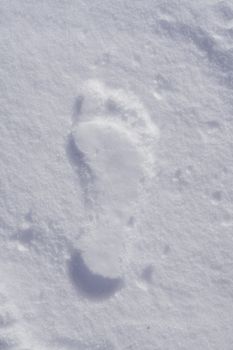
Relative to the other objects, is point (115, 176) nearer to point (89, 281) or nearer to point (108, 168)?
point (108, 168)

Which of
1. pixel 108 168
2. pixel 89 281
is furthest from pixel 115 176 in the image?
pixel 89 281

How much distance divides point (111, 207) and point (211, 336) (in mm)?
456

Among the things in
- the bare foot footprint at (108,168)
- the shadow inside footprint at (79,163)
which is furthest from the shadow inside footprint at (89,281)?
the shadow inside footprint at (79,163)

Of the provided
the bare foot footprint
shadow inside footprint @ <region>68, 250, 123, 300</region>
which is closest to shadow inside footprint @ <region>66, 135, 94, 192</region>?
the bare foot footprint

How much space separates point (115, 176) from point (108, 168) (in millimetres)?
30

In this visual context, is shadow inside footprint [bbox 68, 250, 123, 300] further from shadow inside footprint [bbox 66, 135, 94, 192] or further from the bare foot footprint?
shadow inside footprint [bbox 66, 135, 94, 192]

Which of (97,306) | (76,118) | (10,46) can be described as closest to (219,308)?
(97,306)

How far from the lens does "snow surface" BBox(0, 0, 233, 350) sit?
5.21ft

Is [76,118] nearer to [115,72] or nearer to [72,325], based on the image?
[115,72]

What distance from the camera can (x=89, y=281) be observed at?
5.27 feet

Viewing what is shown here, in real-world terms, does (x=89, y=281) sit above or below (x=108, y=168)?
below

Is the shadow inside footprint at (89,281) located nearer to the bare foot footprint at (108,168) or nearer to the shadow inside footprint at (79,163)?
the bare foot footprint at (108,168)

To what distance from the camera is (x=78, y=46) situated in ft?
5.44

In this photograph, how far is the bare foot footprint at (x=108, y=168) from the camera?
1607 mm
